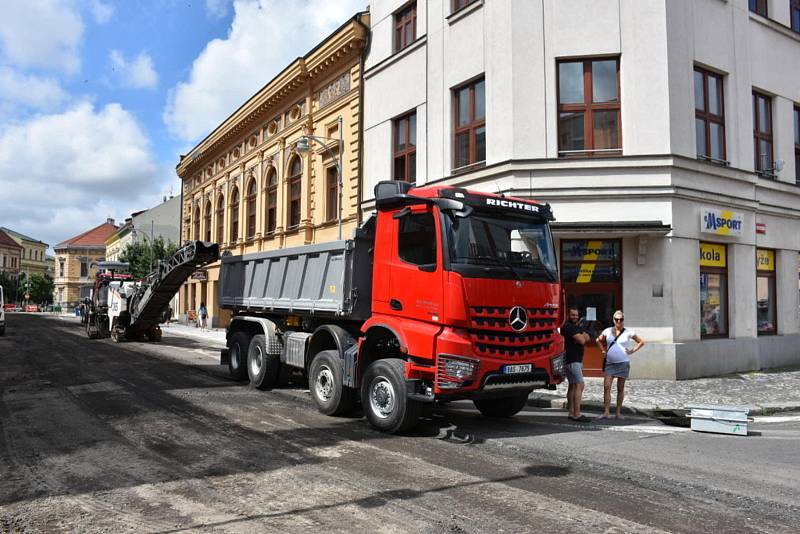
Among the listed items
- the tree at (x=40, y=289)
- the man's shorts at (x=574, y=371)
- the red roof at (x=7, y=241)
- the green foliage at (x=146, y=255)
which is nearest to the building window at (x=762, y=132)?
the man's shorts at (x=574, y=371)

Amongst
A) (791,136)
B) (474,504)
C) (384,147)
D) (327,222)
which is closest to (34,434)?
(474,504)

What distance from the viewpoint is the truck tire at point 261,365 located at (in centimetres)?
1089

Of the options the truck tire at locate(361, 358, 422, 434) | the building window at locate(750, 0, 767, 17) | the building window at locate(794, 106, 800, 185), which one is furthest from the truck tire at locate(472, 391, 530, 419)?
the building window at locate(750, 0, 767, 17)

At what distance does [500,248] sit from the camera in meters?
7.50

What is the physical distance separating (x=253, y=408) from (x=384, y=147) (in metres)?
11.8

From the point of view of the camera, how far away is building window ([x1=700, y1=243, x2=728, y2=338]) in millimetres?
14188

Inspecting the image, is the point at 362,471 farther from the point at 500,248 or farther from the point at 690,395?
the point at 690,395

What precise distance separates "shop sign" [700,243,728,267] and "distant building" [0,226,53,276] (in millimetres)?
133685

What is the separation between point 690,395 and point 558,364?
4.67 m

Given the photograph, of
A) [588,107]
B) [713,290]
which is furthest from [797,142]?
[588,107]

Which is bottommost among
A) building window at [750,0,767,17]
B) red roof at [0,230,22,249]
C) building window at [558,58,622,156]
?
building window at [558,58,622,156]

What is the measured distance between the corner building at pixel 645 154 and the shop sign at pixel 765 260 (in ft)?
0.31

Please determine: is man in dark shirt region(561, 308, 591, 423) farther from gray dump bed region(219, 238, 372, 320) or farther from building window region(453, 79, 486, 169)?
building window region(453, 79, 486, 169)

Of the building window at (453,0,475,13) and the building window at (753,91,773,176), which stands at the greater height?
the building window at (453,0,475,13)
